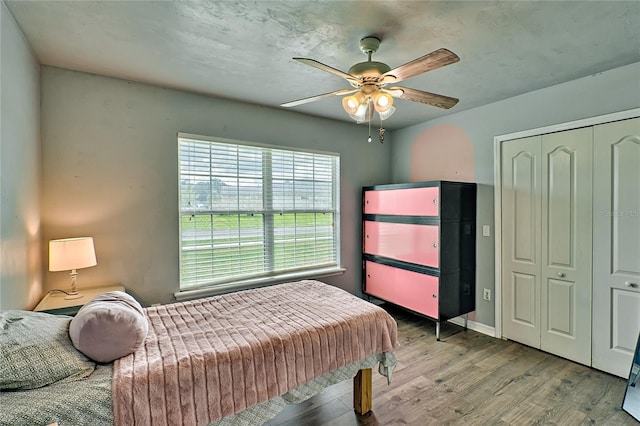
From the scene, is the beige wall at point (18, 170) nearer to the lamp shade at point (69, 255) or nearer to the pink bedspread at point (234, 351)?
the lamp shade at point (69, 255)

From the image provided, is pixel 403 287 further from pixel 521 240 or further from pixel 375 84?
pixel 375 84

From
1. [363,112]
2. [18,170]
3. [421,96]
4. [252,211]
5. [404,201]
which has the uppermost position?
[421,96]

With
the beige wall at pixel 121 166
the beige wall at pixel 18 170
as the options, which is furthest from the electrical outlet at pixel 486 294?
the beige wall at pixel 18 170

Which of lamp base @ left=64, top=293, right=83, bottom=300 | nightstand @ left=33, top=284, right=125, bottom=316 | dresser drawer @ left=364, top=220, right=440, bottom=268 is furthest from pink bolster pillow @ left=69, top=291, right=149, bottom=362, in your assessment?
dresser drawer @ left=364, top=220, right=440, bottom=268

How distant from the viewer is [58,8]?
1.67 metres

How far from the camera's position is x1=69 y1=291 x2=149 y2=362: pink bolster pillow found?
4.38 ft

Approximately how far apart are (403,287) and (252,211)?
76.4 inches

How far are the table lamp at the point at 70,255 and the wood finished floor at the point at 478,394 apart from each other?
177cm

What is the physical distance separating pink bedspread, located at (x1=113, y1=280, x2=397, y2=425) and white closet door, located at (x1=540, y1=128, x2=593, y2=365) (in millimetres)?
1844

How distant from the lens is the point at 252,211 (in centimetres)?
329

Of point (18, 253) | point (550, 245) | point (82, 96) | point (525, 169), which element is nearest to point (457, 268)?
point (550, 245)

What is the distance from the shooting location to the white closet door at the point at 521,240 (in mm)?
2887

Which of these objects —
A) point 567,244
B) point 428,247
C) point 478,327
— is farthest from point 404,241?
point 567,244

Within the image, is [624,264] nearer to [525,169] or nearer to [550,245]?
[550,245]
